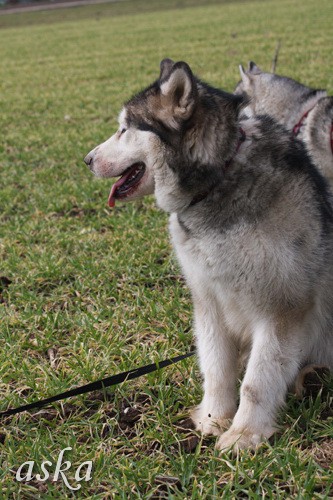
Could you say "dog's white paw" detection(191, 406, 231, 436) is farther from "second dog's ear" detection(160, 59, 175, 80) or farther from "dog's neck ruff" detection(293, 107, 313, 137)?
"dog's neck ruff" detection(293, 107, 313, 137)

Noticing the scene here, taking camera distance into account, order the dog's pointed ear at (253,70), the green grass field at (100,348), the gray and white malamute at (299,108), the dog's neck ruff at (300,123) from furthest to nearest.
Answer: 1. the dog's pointed ear at (253,70)
2. the dog's neck ruff at (300,123)
3. the gray and white malamute at (299,108)
4. the green grass field at (100,348)

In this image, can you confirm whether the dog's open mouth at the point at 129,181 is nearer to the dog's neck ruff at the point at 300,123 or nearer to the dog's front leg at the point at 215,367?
the dog's front leg at the point at 215,367

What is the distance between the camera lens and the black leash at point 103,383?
2799 mm

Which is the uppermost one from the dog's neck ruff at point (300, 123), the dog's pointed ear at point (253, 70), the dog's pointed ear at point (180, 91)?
the dog's pointed ear at point (180, 91)

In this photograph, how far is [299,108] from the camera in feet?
20.5

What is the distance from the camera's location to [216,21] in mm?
25812

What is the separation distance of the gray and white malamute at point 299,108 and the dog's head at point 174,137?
2.93 meters

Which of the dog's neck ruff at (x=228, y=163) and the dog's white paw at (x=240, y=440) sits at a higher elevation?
the dog's neck ruff at (x=228, y=163)

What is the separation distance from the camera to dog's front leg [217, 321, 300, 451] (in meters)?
2.58

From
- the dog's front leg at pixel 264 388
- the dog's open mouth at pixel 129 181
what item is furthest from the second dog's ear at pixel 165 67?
the dog's front leg at pixel 264 388

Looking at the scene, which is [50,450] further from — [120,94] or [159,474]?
[120,94]

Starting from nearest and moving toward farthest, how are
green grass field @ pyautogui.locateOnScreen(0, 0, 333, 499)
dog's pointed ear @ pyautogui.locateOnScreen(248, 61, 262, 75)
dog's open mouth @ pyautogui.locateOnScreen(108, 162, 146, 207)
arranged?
green grass field @ pyautogui.locateOnScreen(0, 0, 333, 499), dog's open mouth @ pyautogui.locateOnScreen(108, 162, 146, 207), dog's pointed ear @ pyautogui.locateOnScreen(248, 61, 262, 75)

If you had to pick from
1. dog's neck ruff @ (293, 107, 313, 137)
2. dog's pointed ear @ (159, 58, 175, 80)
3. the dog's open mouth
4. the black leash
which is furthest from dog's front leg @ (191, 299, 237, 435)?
dog's neck ruff @ (293, 107, 313, 137)

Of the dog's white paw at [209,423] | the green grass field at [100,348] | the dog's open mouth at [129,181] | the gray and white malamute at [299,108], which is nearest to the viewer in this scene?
the green grass field at [100,348]
